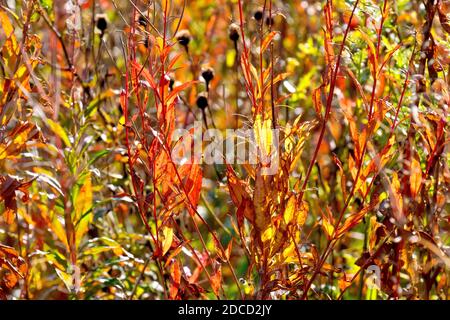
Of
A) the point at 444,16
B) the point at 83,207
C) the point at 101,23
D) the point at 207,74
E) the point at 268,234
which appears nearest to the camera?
the point at 268,234

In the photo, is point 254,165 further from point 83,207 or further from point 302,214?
point 83,207

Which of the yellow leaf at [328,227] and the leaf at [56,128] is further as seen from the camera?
the leaf at [56,128]

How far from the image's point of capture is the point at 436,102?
1421mm

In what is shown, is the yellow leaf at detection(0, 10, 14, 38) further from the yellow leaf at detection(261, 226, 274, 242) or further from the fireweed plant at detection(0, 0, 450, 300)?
the yellow leaf at detection(261, 226, 274, 242)

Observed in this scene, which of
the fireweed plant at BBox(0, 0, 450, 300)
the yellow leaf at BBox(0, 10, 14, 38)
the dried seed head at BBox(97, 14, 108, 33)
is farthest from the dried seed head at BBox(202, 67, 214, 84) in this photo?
the yellow leaf at BBox(0, 10, 14, 38)

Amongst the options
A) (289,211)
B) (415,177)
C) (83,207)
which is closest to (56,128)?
(83,207)

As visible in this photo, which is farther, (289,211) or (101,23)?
(101,23)

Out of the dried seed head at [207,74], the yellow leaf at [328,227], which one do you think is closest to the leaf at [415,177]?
the yellow leaf at [328,227]

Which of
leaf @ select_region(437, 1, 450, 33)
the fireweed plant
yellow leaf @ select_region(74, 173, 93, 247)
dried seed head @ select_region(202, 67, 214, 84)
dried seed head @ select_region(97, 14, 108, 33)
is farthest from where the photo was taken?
dried seed head @ select_region(97, 14, 108, 33)

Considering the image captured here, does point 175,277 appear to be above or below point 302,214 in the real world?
below

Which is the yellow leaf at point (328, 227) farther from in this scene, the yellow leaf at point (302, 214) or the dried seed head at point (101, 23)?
the dried seed head at point (101, 23)
